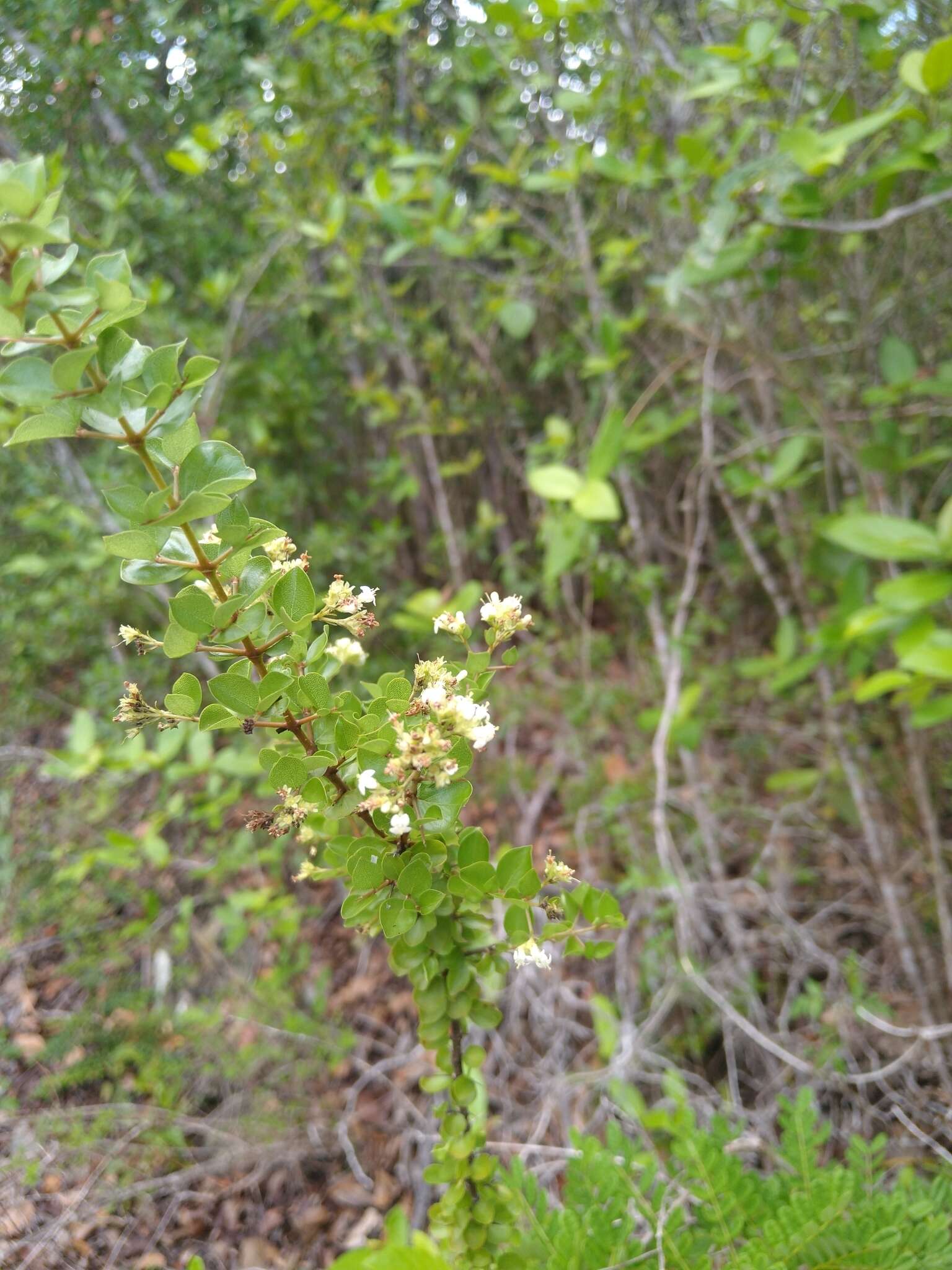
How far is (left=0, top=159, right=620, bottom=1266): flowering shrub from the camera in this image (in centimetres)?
41

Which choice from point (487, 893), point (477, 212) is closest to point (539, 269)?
point (477, 212)

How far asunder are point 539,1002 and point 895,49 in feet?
5.75

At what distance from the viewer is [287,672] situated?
18.4 inches

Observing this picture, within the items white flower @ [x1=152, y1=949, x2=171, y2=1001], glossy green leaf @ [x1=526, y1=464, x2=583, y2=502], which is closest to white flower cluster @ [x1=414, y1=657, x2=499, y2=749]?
glossy green leaf @ [x1=526, y1=464, x2=583, y2=502]

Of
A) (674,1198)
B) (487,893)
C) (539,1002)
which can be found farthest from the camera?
(539,1002)

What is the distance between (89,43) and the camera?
1.63 metres

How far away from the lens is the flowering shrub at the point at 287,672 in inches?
16.2

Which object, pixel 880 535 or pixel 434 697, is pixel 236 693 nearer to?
pixel 434 697

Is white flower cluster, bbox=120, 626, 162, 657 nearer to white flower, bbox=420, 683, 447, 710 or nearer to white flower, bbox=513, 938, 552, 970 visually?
white flower, bbox=420, 683, 447, 710

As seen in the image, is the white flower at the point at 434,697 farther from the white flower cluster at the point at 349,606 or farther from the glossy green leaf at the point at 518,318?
the glossy green leaf at the point at 518,318

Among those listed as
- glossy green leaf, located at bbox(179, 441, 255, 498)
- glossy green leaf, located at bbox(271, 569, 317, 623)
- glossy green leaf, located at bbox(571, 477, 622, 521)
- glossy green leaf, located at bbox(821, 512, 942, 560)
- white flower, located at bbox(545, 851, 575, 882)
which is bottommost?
glossy green leaf, located at bbox(821, 512, 942, 560)

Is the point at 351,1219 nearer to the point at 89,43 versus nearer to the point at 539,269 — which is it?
A: the point at 539,269

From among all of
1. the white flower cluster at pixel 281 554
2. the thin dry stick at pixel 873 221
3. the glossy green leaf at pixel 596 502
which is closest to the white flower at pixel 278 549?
the white flower cluster at pixel 281 554

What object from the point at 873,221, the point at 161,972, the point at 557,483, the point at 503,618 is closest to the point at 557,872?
the point at 503,618
